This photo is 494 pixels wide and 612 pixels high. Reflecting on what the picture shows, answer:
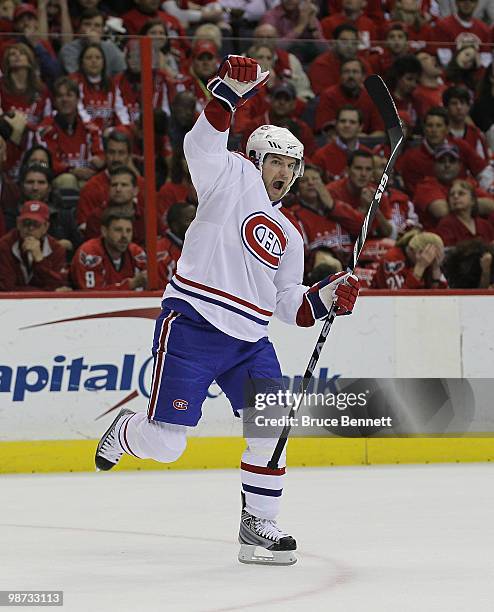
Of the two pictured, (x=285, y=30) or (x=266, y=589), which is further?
(x=285, y=30)

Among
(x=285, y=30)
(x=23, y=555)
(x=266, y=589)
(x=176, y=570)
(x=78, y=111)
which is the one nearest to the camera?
Result: (x=266, y=589)

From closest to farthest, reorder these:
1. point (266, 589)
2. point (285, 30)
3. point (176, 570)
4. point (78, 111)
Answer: point (266, 589)
point (176, 570)
point (78, 111)
point (285, 30)

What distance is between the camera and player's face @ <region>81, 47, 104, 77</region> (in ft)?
22.3

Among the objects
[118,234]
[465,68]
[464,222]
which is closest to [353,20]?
[465,68]

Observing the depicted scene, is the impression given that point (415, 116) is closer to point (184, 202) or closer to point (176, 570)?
point (184, 202)

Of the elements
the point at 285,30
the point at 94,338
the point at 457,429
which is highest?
the point at 285,30

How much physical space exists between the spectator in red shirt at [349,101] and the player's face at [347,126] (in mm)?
39

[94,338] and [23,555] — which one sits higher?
[94,338]

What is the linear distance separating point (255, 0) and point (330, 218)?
2281mm

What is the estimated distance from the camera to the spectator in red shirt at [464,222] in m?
7.43

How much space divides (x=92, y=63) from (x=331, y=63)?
133 centimetres

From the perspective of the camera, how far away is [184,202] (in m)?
7.02

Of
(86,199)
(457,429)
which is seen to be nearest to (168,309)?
(86,199)

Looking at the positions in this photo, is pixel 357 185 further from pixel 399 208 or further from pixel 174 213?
pixel 174 213
